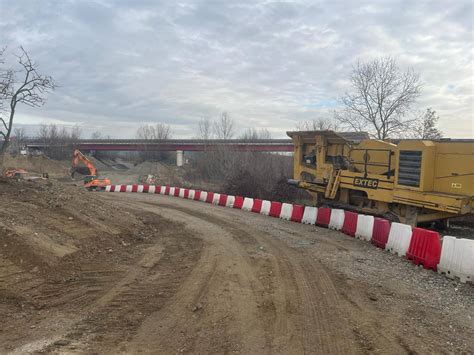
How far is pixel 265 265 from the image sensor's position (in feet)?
26.8

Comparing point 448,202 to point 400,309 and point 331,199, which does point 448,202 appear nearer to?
point 331,199

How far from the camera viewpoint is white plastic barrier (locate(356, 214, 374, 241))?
11297mm

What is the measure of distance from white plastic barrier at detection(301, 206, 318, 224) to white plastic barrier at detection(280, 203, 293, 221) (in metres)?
0.94

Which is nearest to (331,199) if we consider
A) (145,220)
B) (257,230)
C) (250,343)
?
(257,230)

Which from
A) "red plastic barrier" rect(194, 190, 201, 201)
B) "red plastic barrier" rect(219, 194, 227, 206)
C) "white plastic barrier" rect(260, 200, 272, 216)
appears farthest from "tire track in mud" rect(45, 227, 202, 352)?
"red plastic barrier" rect(194, 190, 201, 201)

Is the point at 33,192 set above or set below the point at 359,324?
above

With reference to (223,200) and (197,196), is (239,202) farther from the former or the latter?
(197,196)

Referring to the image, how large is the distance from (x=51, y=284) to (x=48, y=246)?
59.3 inches

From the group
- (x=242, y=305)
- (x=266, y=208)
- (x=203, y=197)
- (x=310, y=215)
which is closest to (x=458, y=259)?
(x=242, y=305)

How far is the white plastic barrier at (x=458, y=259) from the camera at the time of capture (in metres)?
7.34

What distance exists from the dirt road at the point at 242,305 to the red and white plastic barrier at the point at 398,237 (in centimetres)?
32

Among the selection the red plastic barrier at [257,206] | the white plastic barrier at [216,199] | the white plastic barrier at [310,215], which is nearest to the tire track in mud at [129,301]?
the white plastic barrier at [310,215]

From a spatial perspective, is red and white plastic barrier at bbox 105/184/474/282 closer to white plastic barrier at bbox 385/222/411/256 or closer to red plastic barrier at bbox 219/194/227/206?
white plastic barrier at bbox 385/222/411/256

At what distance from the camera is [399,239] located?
31.4ft
